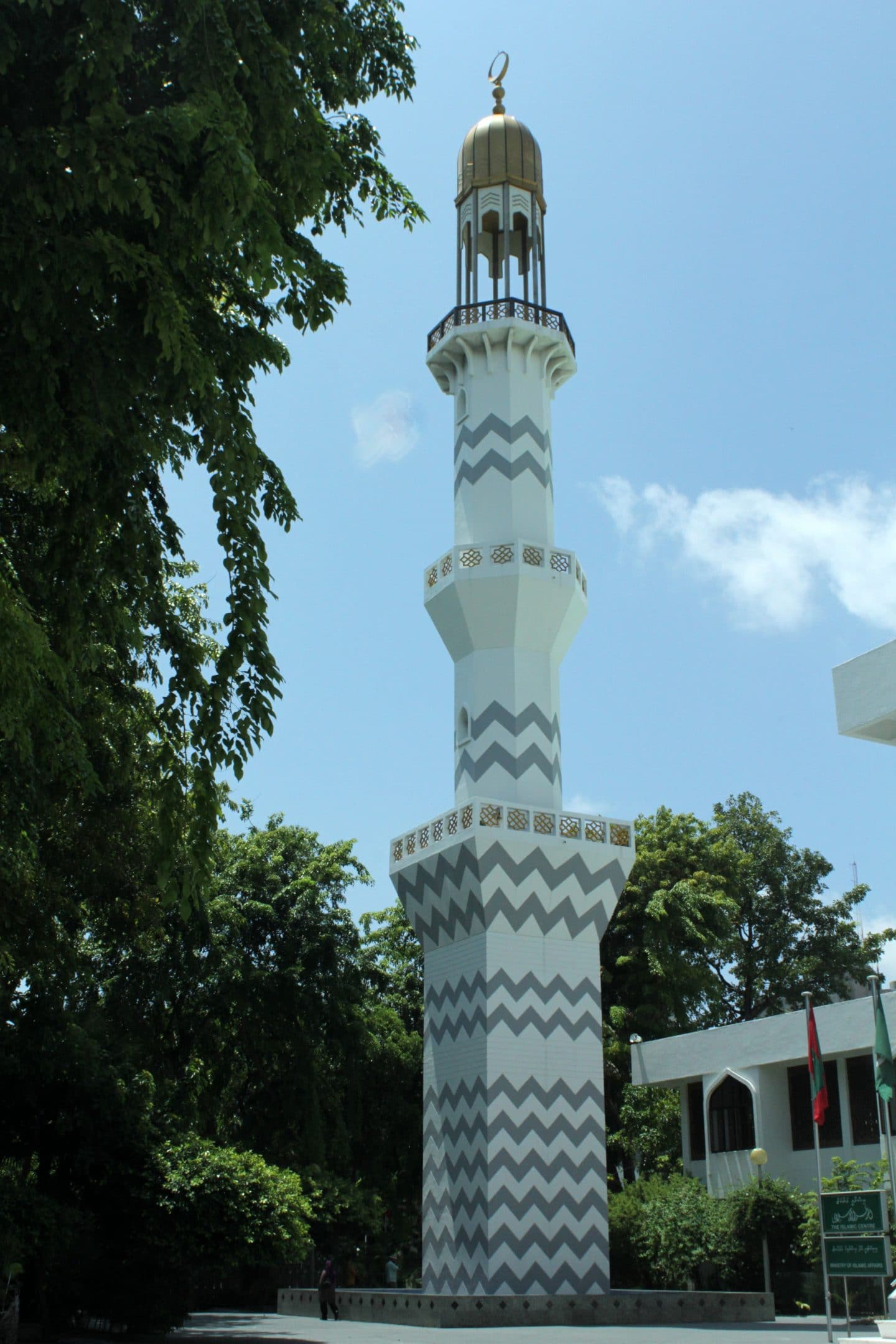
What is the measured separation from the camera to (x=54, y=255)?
8.91 metres

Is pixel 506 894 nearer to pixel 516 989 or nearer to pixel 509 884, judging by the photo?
pixel 509 884

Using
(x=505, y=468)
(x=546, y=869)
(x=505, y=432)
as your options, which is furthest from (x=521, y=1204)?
(x=505, y=432)

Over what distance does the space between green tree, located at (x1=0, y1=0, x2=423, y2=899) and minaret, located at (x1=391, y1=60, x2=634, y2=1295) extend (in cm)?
1588

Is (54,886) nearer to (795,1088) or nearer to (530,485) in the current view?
(530,485)

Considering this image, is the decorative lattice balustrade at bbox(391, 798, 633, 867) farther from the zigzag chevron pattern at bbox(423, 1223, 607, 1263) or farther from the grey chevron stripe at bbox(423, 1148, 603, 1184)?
the zigzag chevron pattern at bbox(423, 1223, 607, 1263)

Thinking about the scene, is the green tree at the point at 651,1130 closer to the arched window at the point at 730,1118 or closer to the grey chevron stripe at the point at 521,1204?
the arched window at the point at 730,1118

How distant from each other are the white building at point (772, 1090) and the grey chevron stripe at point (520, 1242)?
6010mm

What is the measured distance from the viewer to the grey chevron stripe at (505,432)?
3022 centimetres

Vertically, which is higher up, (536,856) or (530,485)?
(530,485)

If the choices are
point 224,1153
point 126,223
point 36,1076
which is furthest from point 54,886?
point 126,223

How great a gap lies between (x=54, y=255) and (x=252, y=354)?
5.76 feet

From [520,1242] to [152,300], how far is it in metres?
20.6

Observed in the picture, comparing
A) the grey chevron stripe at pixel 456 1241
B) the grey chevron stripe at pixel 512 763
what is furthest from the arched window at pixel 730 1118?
the grey chevron stripe at pixel 512 763

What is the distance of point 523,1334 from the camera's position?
20.6m
